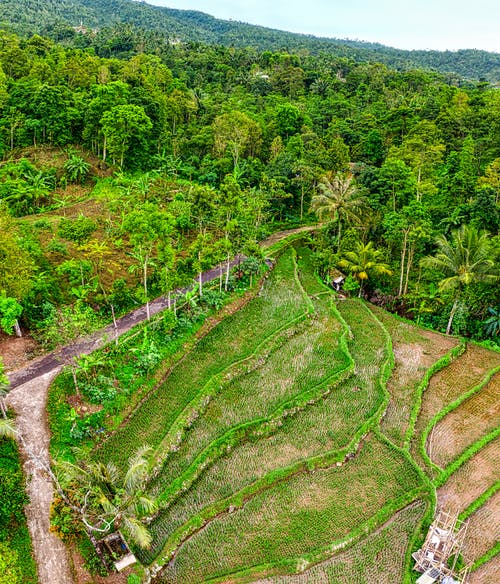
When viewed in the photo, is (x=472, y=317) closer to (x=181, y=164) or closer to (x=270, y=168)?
(x=270, y=168)

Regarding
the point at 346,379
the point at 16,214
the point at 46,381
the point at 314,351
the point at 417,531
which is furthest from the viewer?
the point at 16,214

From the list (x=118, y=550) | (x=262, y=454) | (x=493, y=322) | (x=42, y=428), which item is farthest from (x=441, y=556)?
(x=493, y=322)

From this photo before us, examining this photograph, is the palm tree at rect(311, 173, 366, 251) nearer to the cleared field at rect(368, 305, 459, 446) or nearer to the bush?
the cleared field at rect(368, 305, 459, 446)

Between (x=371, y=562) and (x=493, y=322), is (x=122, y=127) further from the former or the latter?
(x=371, y=562)

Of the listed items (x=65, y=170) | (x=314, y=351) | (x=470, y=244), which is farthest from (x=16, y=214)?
(x=470, y=244)

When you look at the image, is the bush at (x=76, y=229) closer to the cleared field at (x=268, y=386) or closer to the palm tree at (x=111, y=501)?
the cleared field at (x=268, y=386)
